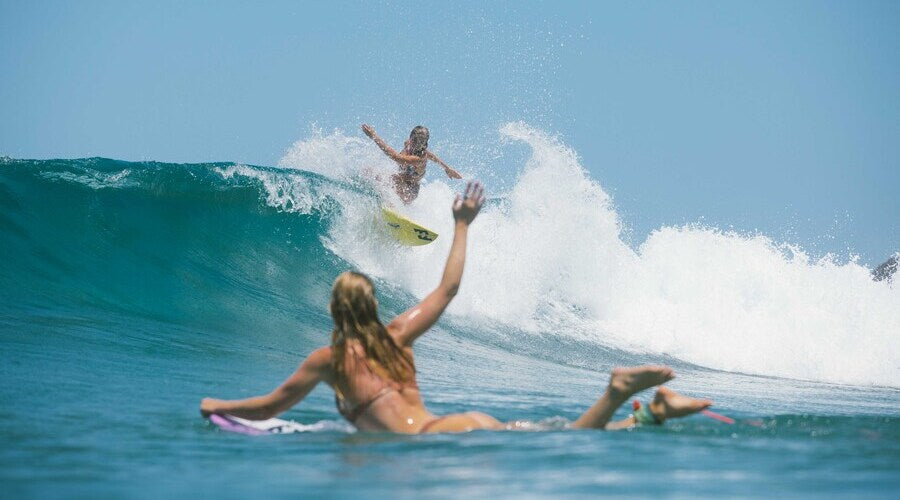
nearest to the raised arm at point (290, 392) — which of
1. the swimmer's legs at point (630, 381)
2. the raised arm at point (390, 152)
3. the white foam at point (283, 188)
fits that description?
the swimmer's legs at point (630, 381)

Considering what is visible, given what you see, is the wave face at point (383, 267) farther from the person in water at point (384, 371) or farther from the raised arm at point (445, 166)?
the person in water at point (384, 371)

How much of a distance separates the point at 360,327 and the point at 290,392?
20.4 inches

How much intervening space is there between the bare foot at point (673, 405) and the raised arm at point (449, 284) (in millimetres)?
1243

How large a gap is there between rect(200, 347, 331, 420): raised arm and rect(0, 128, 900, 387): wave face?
5.26 metres

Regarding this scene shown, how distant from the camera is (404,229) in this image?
1516 centimetres

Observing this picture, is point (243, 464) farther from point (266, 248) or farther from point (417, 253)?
point (417, 253)

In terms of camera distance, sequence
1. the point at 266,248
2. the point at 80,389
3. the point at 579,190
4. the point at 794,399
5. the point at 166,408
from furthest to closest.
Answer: the point at 579,190
the point at 266,248
the point at 794,399
the point at 80,389
the point at 166,408

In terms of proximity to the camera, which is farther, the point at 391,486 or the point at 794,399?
the point at 794,399

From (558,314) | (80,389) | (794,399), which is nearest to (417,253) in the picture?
(558,314)

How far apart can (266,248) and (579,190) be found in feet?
24.9

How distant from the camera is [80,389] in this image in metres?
6.39

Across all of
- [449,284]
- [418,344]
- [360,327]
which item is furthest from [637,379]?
[418,344]

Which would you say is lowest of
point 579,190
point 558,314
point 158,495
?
point 158,495

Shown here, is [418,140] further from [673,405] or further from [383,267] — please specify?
[673,405]
